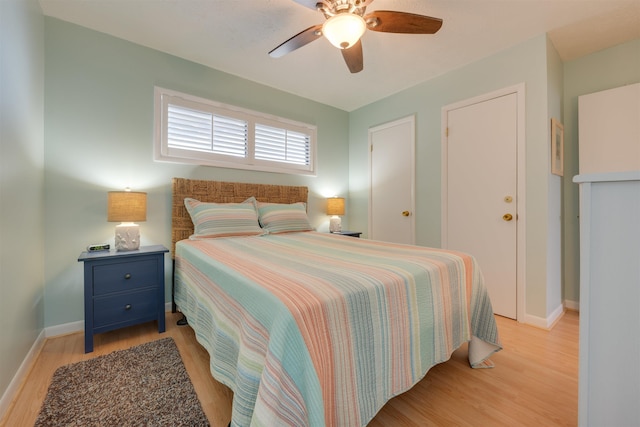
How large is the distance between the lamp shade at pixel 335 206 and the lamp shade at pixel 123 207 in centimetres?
220

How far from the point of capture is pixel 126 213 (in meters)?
2.06

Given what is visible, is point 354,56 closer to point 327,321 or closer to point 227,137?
point 227,137

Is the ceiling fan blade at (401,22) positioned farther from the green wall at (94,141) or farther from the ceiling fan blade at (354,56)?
the green wall at (94,141)

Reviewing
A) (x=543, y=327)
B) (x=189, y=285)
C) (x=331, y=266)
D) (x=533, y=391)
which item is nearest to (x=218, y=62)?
(x=189, y=285)

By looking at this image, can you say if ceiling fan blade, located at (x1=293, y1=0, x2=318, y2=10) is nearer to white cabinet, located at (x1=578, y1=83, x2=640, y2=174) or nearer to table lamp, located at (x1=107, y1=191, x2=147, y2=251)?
table lamp, located at (x1=107, y1=191, x2=147, y2=251)

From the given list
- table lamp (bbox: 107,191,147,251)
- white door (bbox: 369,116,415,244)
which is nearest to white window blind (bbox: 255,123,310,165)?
white door (bbox: 369,116,415,244)

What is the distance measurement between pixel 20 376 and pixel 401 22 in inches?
123

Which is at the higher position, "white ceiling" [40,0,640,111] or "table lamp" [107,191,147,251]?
"white ceiling" [40,0,640,111]

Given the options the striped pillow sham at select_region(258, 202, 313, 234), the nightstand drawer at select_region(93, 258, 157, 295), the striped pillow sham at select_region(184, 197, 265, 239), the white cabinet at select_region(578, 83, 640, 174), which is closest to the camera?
the nightstand drawer at select_region(93, 258, 157, 295)

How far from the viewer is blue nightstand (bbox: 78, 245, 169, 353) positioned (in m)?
1.83

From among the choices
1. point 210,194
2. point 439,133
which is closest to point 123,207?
point 210,194

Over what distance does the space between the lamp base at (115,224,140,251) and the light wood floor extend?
69cm

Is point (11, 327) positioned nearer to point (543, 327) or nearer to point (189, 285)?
point (189, 285)

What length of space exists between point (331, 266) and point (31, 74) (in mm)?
2367
